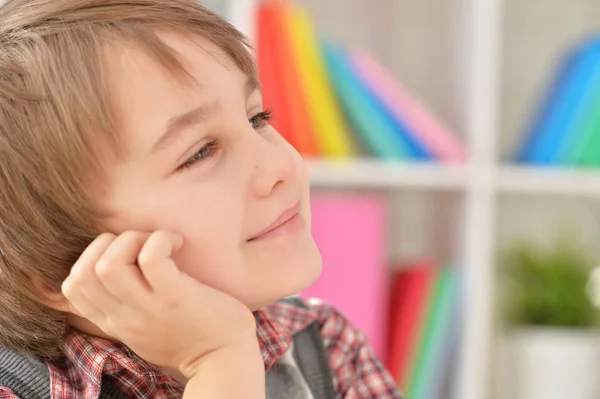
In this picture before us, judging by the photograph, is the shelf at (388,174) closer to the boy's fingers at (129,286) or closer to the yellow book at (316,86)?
the yellow book at (316,86)

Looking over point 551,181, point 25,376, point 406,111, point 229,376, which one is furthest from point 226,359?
point 551,181

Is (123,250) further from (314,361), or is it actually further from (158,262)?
(314,361)

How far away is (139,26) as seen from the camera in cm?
82

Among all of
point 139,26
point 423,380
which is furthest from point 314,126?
point 139,26

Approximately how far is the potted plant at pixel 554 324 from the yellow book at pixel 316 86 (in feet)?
1.96

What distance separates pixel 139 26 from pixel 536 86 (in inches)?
66.7

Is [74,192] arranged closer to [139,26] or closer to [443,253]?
[139,26]

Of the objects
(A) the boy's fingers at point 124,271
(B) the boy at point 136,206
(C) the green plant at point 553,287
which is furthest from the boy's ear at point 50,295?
(C) the green plant at point 553,287

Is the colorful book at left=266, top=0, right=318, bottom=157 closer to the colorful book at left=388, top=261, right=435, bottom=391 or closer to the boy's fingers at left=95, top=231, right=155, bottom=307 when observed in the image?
the colorful book at left=388, top=261, right=435, bottom=391

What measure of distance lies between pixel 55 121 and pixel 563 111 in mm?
1514

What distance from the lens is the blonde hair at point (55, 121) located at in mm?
788

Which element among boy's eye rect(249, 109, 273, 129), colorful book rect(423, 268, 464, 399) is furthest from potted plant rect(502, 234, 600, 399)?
boy's eye rect(249, 109, 273, 129)

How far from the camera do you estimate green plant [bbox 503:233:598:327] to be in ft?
6.56

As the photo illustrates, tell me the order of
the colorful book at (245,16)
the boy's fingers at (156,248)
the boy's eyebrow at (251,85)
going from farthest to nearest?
the colorful book at (245,16)
the boy's eyebrow at (251,85)
the boy's fingers at (156,248)
